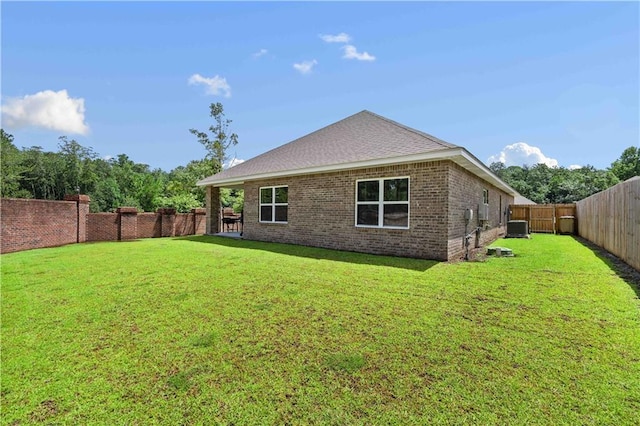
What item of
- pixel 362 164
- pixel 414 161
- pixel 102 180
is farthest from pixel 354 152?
pixel 102 180

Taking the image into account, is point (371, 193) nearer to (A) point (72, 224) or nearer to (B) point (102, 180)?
(A) point (72, 224)

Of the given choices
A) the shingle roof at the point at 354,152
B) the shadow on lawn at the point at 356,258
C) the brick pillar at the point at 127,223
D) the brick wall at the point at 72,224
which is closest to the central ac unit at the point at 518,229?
the shingle roof at the point at 354,152

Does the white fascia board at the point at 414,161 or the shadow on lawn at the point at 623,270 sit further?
the white fascia board at the point at 414,161

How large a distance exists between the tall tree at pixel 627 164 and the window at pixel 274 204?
182 feet

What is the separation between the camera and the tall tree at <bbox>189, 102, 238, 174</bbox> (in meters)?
24.3

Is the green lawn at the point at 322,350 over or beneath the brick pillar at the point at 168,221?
beneath

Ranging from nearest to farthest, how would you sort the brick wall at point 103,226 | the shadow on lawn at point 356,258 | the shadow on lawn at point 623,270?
the shadow on lawn at point 623,270 → the shadow on lawn at point 356,258 → the brick wall at point 103,226

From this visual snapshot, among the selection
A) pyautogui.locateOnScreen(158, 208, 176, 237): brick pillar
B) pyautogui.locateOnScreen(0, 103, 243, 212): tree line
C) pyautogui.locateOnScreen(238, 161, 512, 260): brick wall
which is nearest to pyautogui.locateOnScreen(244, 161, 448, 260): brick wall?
pyautogui.locateOnScreen(238, 161, 512, 260): brick wall

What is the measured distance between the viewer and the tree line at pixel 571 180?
4175 cm

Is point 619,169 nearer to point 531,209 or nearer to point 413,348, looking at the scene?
point 531,209

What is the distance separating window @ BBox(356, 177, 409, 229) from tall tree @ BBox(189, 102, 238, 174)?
60.2 ft

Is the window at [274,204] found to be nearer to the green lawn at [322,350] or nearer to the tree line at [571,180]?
the green lawn at [322,350]

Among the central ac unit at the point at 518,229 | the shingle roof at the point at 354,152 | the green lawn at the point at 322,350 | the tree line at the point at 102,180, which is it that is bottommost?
→ the green lawn at the point at 322,350

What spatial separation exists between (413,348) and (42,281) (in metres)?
6.99
